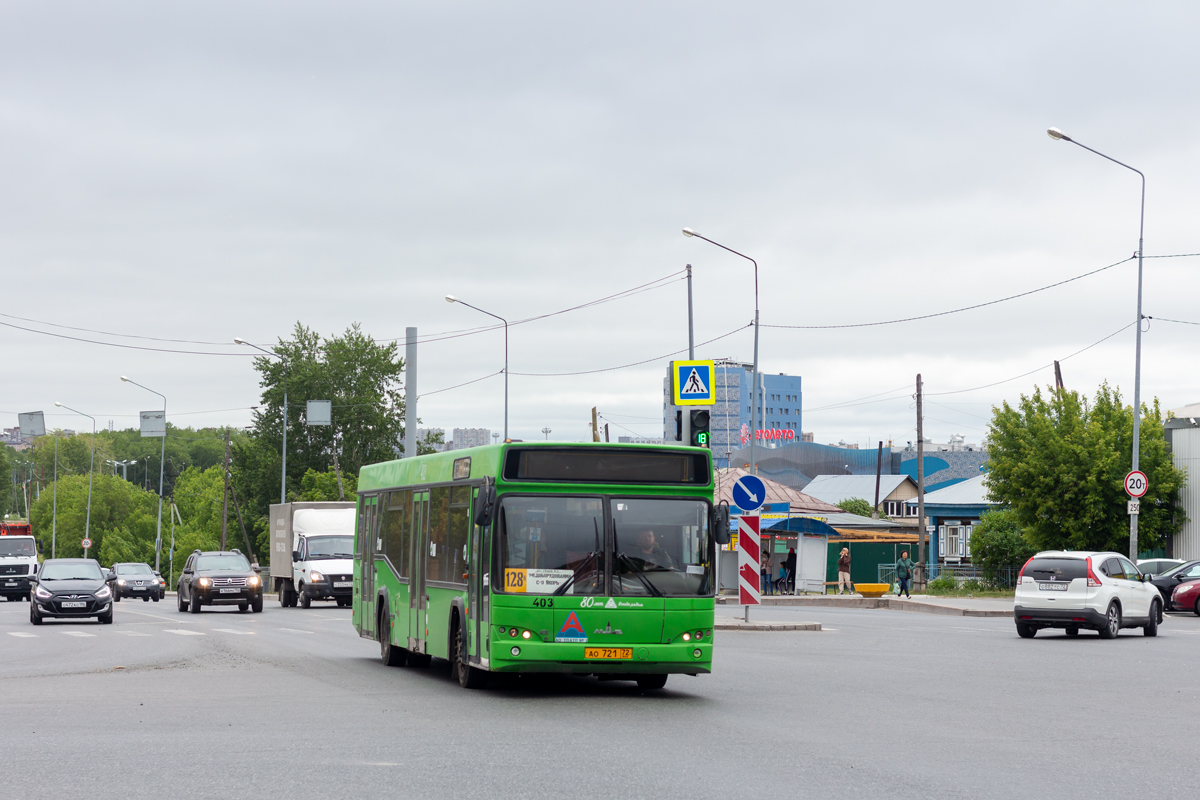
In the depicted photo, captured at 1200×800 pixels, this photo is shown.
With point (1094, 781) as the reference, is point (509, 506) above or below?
above

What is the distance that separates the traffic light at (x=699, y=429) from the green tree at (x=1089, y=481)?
23.3 metres

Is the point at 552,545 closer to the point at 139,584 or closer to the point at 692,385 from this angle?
the point at 692,385

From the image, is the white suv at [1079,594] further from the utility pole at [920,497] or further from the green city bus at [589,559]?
the utility pole at [920,497]

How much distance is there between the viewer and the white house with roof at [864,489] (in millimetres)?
95938

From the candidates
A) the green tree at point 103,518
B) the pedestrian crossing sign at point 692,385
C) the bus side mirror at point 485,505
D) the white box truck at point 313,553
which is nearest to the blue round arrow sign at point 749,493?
the pedestrian crossing sign at point 692,385

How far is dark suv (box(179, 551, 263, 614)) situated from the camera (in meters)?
39.2

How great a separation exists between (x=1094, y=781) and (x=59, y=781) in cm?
642

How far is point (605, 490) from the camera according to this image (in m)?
14.5

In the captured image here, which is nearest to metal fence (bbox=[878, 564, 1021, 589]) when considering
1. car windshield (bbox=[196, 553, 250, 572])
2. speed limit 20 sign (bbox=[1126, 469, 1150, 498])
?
speed limit 20 sign (bbox=[1126, 469, 1150, 498])

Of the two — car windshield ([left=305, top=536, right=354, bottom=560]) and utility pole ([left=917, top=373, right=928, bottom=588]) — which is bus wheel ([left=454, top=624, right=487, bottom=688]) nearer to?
car windshield ([left=305, top=536, right=354, bottom=560])

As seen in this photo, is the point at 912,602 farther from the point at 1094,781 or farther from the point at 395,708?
the point at 1094,781

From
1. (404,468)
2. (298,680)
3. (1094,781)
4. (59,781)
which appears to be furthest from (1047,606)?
(59,781)

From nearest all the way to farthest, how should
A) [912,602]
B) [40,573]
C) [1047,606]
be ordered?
[1047,606] < [40,573] < [912,602]

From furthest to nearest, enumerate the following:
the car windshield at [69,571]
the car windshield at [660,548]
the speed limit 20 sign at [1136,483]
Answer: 1. the speed limit 20 sign at [1136,483]
2. the car windshield at [69,571]
3. the car windshield at [660,548]
